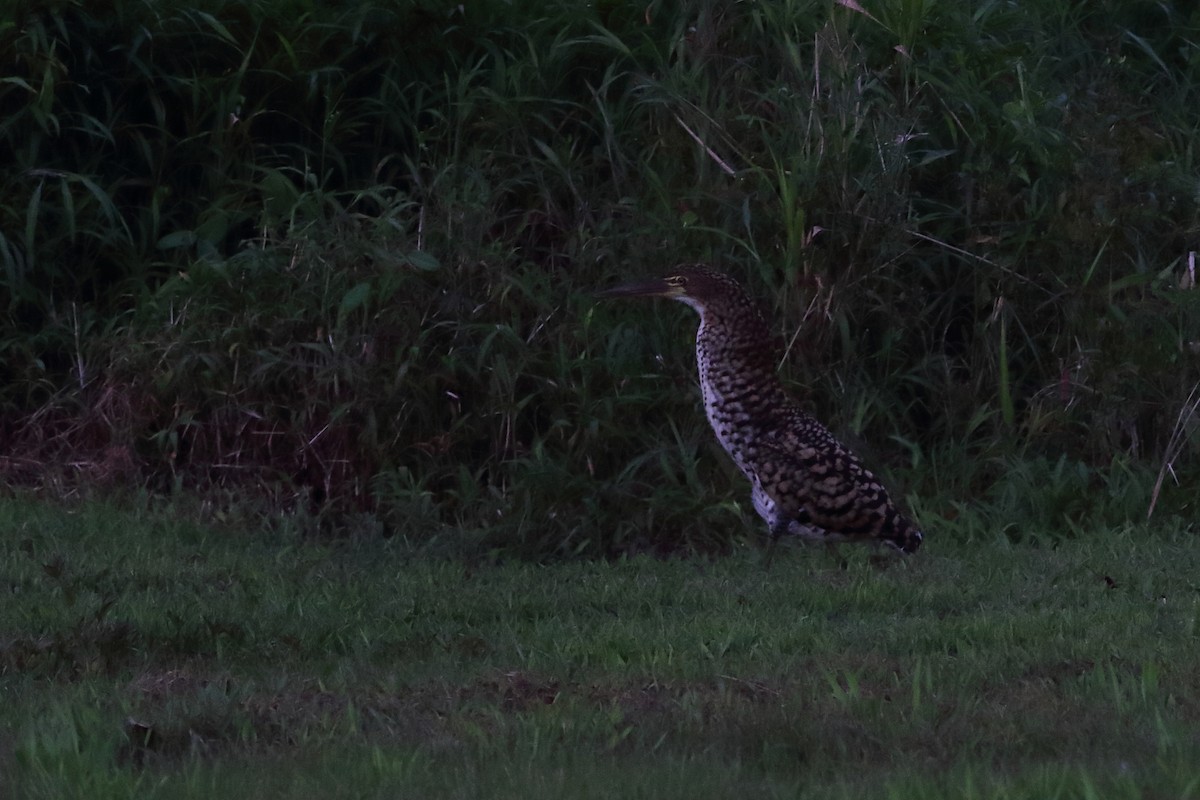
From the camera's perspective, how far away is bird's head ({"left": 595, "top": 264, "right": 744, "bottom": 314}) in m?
7.67

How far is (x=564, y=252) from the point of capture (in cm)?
916

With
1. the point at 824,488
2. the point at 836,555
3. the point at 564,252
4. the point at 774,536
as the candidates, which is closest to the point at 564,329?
the point at 564,252

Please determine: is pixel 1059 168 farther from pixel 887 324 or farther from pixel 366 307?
pixel 366 307

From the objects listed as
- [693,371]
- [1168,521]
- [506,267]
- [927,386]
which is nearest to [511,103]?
[506,267]

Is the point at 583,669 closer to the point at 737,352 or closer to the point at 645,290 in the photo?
the point at 737,352

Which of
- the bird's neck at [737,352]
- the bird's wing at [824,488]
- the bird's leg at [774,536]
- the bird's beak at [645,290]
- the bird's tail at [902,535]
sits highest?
the bird's beak at [645,290]

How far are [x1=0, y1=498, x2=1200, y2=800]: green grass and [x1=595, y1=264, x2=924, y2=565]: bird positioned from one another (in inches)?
7.7

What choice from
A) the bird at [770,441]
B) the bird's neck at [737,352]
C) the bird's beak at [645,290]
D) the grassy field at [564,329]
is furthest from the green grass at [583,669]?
the bird's beak at [645,290]

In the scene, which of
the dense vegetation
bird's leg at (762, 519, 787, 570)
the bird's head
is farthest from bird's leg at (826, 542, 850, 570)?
the bird's head

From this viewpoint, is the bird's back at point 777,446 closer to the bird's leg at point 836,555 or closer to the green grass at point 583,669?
the bird's leg at point 836,555

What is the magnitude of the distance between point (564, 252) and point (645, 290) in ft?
4.38

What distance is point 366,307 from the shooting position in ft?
28.2

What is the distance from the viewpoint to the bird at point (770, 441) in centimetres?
708

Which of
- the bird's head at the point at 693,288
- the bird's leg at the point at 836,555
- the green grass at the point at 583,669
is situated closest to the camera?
the green grass at the point at 583,669
